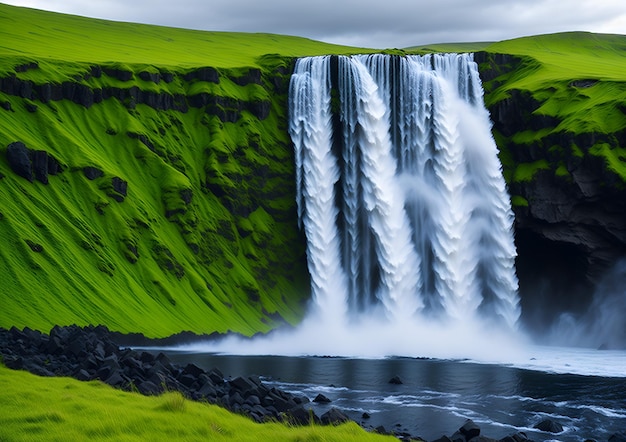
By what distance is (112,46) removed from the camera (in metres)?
133

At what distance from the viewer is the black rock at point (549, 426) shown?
35.1 metres

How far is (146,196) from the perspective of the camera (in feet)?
297

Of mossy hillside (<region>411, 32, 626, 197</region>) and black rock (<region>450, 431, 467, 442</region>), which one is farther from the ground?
mossy hillside (<region>411, 32, 626, 197</region>)

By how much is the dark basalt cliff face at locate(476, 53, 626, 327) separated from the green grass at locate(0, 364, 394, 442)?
63829 millimetres

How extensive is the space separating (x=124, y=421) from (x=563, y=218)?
68918mm

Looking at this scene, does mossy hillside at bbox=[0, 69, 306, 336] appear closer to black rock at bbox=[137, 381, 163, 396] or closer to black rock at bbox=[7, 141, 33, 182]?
black rock at bbox=[7, 141, 33, 182]

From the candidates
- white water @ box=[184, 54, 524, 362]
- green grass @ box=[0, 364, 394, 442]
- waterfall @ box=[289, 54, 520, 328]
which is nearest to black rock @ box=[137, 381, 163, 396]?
green grass @ box=[0, 364, 394, 442]

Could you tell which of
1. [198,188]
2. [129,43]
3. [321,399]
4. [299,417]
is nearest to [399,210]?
[198,188]

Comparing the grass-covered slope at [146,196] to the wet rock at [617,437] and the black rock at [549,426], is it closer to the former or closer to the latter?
the black rock at [549,426]

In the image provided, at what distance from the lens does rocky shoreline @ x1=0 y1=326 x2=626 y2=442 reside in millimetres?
29141

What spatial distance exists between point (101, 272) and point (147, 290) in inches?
229

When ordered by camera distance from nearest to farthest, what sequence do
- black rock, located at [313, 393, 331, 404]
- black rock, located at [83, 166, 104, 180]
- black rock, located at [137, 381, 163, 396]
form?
black rock, located at [137, 381, 163, 396], black rock, located at [313, 393, 331, 404], black rock, located at [83, 166, 104, 180]

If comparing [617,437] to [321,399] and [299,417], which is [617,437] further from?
[299,417]

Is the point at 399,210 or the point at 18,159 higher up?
the point at 18,159
